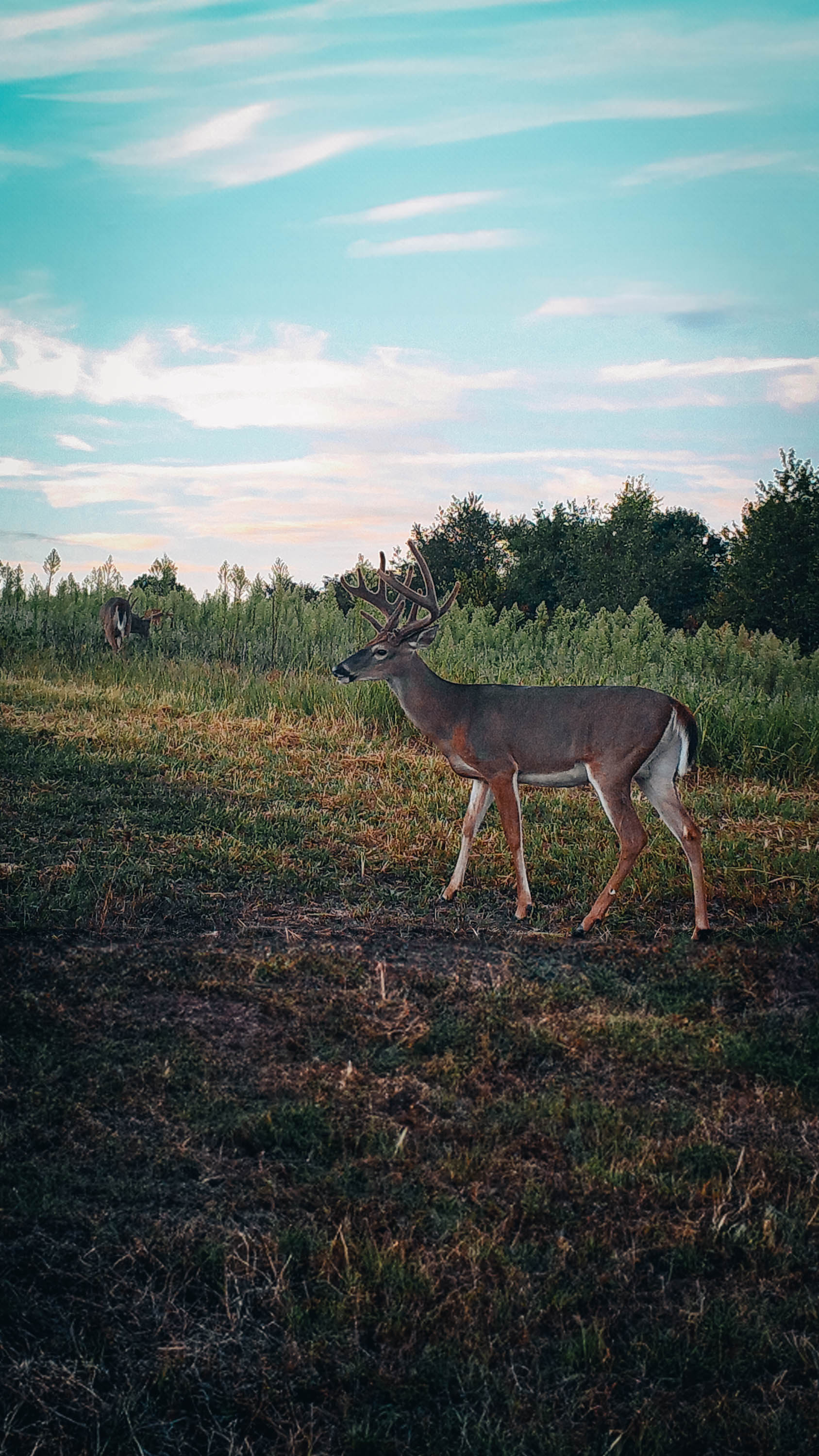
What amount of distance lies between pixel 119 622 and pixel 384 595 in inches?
333

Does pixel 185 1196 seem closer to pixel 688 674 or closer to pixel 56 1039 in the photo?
pixel 56 1039

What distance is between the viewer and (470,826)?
243 inches

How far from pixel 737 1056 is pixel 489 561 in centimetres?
3796

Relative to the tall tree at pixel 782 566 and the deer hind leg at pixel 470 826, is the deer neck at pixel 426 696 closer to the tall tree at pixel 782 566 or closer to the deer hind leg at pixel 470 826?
the deer hind leg at pixel 470 826

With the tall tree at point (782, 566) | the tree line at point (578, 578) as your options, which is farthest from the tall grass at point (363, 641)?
the tall tree at point (782, 566)

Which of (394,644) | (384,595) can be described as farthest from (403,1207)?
(384,595)

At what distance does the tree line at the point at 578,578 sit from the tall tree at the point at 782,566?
3cm

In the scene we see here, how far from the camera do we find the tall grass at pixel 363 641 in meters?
9.22

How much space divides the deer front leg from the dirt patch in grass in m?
0.83

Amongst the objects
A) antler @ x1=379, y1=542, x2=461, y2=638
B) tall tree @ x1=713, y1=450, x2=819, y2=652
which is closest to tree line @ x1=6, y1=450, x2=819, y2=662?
tall tree @ x1=713, y1=450, x2=819, y2=652

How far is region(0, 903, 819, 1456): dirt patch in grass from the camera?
2.58 m

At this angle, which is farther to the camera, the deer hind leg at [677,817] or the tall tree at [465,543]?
the tall tree at [465,543]

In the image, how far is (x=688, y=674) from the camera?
11.5m

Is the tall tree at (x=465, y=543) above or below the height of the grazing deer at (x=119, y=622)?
above
